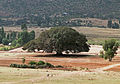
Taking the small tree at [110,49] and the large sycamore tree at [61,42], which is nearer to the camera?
the small tree at [110,49]

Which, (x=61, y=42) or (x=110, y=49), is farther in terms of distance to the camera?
(x=61, y=42)

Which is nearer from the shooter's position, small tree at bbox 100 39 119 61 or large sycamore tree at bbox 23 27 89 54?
small tree at bbox 100 39 119 61

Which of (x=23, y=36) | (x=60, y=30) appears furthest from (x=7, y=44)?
(x=60, y=30)

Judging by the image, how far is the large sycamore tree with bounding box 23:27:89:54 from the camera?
80.1m

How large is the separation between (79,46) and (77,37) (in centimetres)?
233

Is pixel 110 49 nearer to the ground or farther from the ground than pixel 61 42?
farther from the ground

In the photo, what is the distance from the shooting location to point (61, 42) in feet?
262

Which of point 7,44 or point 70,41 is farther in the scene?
point 7,44

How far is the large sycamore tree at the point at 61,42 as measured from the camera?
8006cm

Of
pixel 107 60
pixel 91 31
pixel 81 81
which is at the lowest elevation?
pixel 91 31

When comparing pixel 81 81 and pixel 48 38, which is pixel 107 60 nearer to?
pixel 48 38

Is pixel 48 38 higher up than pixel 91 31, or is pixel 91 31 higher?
pixel 48 38

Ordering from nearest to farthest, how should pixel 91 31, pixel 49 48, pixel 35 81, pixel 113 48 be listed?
pixel 35 81 < pixel 113 48 < pixel 49 48 < pixel 91 31

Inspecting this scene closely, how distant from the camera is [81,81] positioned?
36.2m
